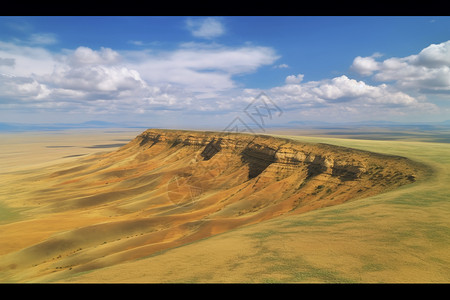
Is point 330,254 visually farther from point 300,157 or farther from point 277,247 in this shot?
point 300,157

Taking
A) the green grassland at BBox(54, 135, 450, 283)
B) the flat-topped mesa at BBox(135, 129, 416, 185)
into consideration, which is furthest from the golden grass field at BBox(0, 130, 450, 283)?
the flat-topped mesa at BBox(135, 129, 416, 185)

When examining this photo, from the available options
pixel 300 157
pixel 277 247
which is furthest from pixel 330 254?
pixel 300 157

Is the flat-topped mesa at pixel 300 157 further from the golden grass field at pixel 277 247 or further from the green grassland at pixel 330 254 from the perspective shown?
the green grassland at pixel 330 254
